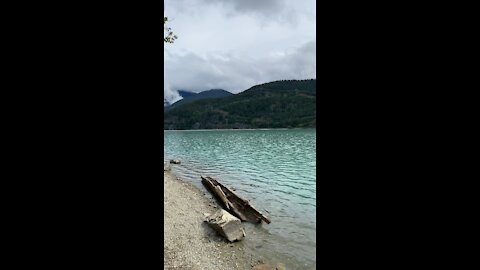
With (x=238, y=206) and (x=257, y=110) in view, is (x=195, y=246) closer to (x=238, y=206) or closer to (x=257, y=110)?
(x=238, y=206)

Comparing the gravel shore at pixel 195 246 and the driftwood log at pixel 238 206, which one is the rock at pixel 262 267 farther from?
the driftwood log at pixel 238 206

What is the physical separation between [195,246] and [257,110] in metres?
143

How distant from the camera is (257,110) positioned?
14938 centimetres

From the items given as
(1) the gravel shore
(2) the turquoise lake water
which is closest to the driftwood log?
(2) the turquoise lake water

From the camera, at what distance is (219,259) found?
23.8ft

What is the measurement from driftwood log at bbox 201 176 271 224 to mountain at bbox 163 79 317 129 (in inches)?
4081

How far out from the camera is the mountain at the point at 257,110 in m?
131

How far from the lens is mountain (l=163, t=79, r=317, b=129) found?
5162 inches

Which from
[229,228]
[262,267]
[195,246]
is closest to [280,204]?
[229,228]

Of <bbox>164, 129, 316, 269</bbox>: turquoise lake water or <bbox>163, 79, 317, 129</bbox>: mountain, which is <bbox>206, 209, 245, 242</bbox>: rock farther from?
<bbox>163, 79, 317, 129</bbox>: mountain
